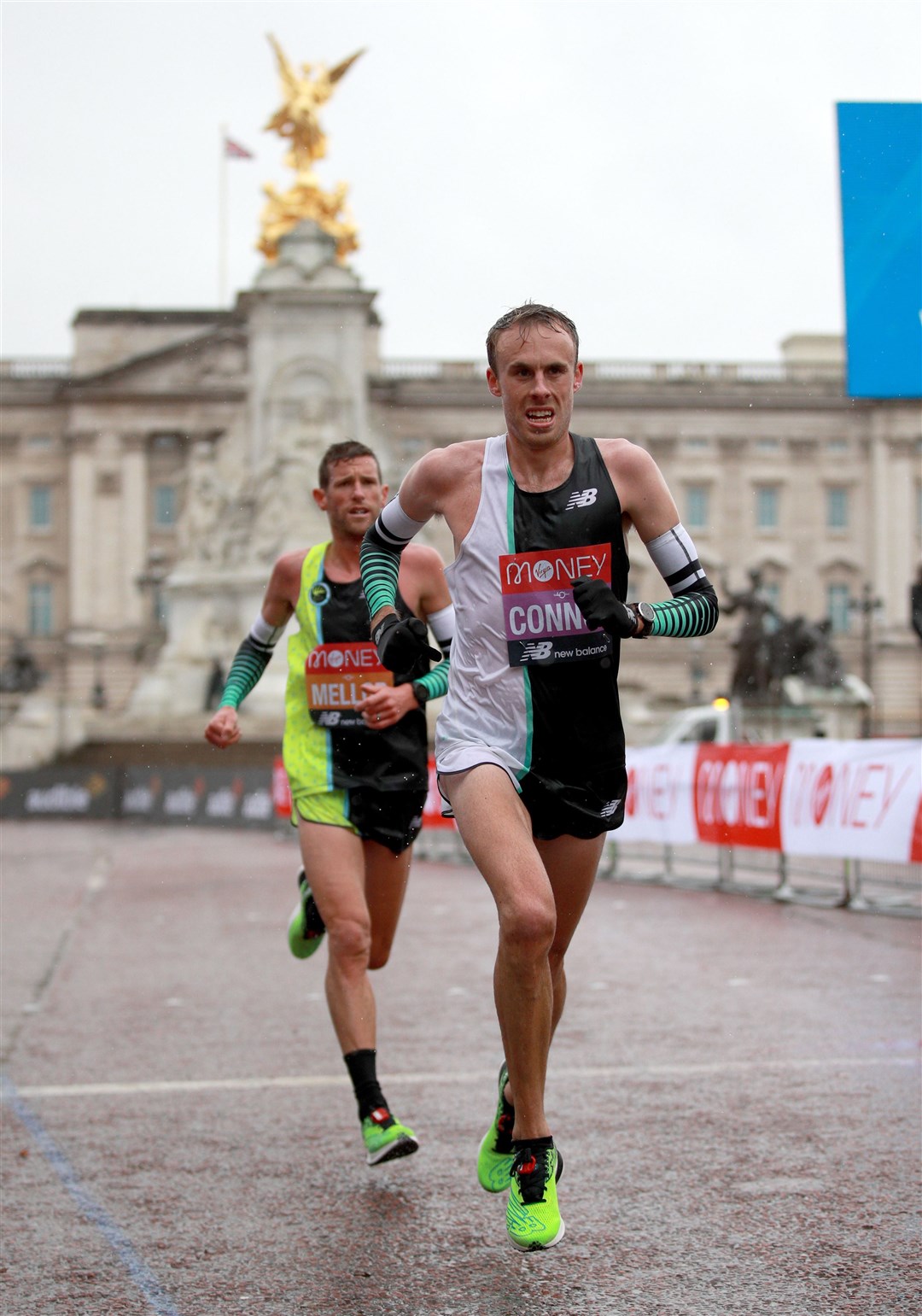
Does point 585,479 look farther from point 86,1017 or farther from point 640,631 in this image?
→ point 86,1017

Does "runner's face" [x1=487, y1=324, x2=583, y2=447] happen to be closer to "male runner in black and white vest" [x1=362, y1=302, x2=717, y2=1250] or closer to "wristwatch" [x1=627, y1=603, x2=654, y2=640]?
"male runner in black and white vest" [x1=362, y1=302, x2=717, y2=1250]

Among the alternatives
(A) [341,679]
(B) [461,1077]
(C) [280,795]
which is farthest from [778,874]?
(C) [280,795]

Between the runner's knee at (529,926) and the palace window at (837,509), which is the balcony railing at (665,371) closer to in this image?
the palace window at (837,509)

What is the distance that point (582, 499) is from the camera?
4594 mm

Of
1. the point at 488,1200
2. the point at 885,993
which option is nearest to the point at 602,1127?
the point at 488,1200

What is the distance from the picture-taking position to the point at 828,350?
97062 mm

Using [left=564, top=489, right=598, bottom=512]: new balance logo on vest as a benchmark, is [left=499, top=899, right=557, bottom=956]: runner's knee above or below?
below

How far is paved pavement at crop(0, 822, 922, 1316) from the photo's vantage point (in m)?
4.20

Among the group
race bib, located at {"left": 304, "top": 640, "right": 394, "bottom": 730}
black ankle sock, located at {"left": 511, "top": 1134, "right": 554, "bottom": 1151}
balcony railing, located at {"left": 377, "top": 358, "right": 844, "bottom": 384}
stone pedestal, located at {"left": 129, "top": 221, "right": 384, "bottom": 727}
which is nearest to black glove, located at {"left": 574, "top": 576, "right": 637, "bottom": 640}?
black ankle sock, located at {"left": 511, "top": 1134, "right": 554, "bottom": 1151}

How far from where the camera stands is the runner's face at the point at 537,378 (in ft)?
14.8

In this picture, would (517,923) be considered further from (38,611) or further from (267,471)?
(38,611)

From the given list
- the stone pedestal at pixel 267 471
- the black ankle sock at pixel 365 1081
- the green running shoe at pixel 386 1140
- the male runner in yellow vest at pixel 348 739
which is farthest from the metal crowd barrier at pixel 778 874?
the stone pedestal at pixel 267 471

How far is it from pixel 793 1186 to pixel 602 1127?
100 cm

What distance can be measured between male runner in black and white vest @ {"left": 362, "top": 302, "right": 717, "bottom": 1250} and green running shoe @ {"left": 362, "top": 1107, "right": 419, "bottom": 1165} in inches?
19.8
